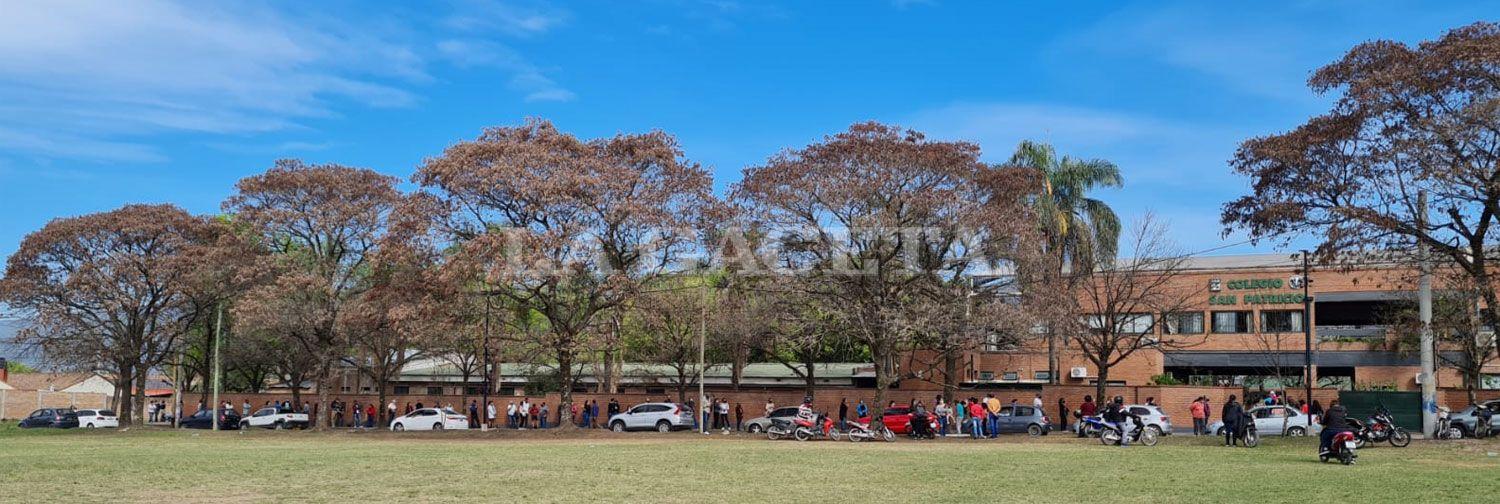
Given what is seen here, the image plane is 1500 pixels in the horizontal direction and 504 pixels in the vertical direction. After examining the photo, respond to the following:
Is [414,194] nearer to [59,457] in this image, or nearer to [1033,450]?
[59,457]

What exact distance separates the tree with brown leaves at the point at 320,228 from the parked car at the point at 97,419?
14.9 meters

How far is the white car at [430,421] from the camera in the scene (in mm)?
47781

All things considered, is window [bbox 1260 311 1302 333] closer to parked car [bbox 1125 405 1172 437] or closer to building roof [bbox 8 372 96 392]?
parked car [bbox 1125 405 1172 437]

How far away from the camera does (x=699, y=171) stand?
41.6 meters

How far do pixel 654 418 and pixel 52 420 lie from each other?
105 ft

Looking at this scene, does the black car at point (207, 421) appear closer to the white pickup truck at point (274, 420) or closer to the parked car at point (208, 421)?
the parked car at point (208, 421)

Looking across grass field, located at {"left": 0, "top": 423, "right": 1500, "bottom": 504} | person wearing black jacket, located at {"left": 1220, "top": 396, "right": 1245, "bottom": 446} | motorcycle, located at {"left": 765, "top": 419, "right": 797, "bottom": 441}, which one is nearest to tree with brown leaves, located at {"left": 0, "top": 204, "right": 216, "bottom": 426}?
grass field, located at {"left": 0, "top": 423, "right": 1500, "bottom": 504}

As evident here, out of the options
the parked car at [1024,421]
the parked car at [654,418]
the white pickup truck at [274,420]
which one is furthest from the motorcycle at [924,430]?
the white pickup truck at [274,420]

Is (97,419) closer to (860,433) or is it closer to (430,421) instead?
(430,421)

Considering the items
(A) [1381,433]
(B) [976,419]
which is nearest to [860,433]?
(B) [976,419]

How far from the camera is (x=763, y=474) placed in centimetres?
2003

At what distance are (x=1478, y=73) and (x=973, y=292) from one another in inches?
668

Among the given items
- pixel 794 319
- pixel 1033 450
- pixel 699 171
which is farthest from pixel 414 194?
pixel 1033 450

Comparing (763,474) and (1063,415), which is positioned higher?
(763,474)
